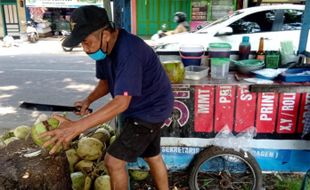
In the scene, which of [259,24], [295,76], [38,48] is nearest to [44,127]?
[295,76]

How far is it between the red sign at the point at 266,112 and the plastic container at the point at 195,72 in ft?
1.76

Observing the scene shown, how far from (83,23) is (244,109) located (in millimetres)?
1632

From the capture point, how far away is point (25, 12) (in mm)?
17000

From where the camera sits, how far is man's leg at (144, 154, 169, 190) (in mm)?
2516

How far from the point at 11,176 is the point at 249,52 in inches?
97.9

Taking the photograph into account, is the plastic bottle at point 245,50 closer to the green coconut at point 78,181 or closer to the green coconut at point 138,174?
the green coconut at point 138,174

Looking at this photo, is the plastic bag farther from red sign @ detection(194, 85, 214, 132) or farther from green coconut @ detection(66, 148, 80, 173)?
green coconut @ detection(66, 148, 80, 173)

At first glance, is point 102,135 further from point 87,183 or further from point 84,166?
point 87,183

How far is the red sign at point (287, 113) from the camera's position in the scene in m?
2.87

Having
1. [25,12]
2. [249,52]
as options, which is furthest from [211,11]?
[249,52]

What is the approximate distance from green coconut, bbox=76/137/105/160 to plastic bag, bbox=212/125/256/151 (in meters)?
1.07

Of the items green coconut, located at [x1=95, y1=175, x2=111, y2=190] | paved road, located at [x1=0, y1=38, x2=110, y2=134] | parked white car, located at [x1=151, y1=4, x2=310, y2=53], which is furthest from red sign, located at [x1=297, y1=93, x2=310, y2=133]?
parked white car, located at [x1=151, y1=4, x2=310, y2=53]

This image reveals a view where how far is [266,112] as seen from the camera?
291cm

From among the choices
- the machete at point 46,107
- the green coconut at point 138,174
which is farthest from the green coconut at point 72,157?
the machete at point 46,107
